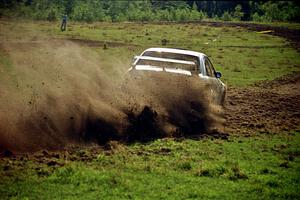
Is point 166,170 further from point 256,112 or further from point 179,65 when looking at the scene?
point 256,112

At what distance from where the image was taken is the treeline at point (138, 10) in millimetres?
37406

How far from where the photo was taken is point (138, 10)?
62.1 meters

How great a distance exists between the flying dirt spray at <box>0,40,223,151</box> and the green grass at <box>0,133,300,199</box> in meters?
0.66

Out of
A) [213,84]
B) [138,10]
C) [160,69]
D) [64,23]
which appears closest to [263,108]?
[213,84]

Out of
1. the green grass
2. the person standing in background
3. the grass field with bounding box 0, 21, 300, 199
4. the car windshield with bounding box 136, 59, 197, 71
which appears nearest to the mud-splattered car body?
the car windshield with bounding box 136, 59, 197, 71

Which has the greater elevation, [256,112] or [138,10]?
[138,10]

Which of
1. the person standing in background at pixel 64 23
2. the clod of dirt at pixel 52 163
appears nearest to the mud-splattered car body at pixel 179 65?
the clod of dirt at pixel 52 163

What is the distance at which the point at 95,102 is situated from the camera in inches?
352

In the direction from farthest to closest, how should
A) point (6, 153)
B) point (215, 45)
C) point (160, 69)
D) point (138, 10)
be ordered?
point (138, 10) < point (215, 45) < point (160, 69) < point (6, 153)

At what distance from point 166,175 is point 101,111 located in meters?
2.60

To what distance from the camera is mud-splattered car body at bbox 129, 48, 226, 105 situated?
995 cm

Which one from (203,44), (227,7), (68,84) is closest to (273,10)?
(227,7)

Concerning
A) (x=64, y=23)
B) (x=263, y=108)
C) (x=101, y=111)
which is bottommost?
(x=263, y=108)

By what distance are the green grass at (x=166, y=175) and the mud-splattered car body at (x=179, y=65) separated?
2053mm
